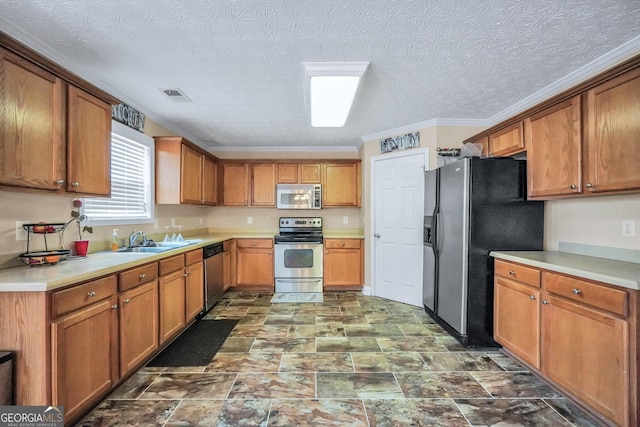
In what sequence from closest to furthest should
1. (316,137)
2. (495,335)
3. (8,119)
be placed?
(8,119), (495,335), (316,137)

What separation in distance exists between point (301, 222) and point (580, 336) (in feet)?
12.6

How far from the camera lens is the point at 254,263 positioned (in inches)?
180

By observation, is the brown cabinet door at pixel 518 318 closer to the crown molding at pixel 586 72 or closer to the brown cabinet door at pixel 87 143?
the crown molding at pixel 586 72

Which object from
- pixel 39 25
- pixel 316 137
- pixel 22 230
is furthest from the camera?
pixel 316 137

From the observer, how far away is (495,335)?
8.43 feet

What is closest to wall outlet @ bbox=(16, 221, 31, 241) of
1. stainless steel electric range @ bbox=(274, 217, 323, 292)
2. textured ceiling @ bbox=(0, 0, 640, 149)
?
textured ceiling @ bbox=(0, 0, 640, 149)

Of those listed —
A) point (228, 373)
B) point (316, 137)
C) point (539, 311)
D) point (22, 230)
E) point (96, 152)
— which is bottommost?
point (228, 373)

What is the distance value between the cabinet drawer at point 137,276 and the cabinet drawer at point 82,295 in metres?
0.06

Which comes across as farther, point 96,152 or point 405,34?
point 96,152

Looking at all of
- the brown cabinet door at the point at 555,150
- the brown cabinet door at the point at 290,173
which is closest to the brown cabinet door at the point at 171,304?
the brown cabinet door at the point at 290,173

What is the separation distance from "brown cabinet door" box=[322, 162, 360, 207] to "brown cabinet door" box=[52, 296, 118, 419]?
3439mm

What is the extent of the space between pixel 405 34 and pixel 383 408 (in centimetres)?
239

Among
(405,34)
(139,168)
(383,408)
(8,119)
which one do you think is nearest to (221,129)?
(139,168)

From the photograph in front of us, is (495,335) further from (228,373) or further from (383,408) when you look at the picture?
(228,373)
